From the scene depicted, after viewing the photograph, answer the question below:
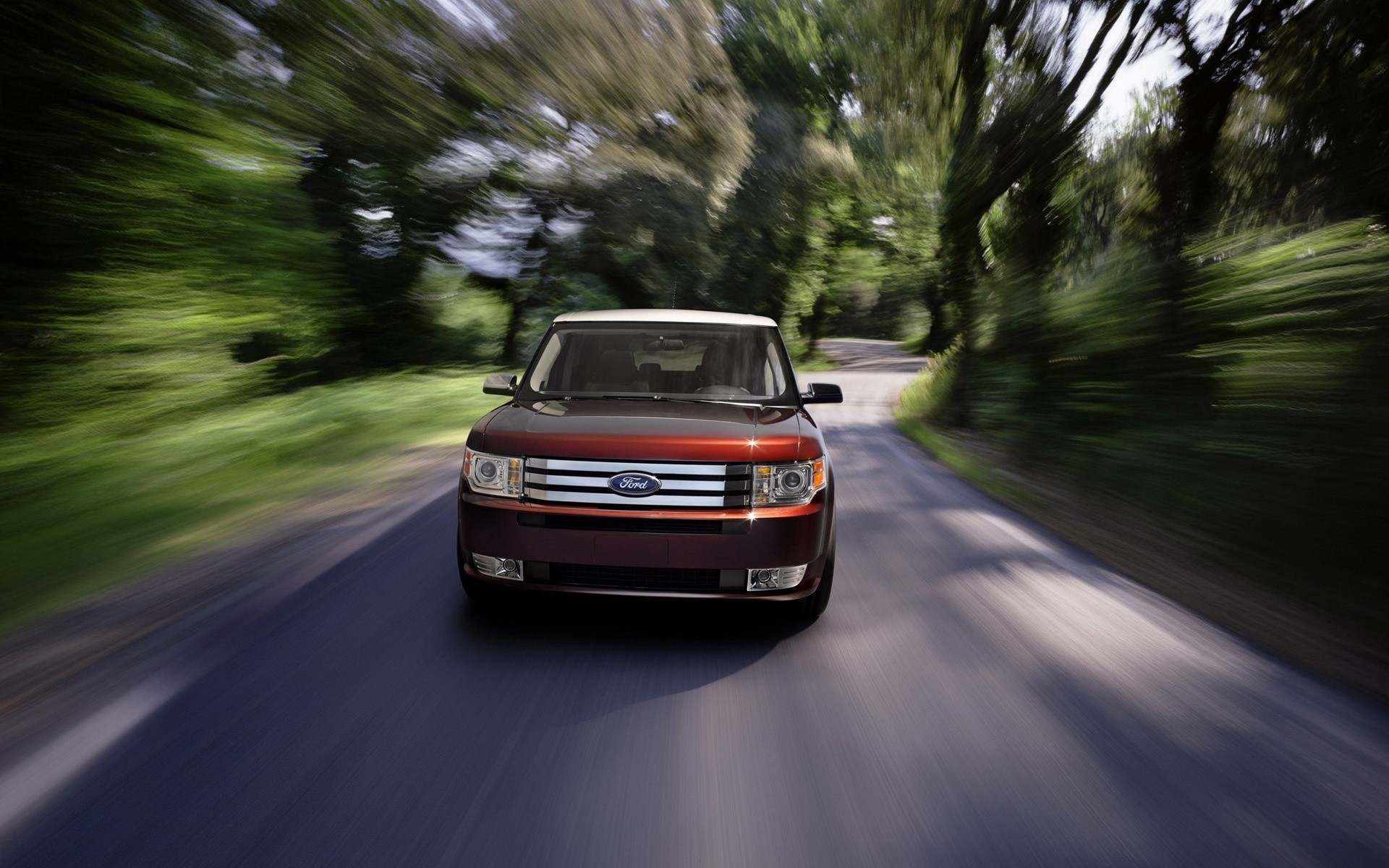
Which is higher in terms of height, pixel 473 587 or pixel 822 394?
pixel 822 394

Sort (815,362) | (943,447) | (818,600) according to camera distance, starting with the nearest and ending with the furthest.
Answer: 1. (818,600)
2. (943,447)
3. (815,362)

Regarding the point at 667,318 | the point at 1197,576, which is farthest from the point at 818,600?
the point at 1197,576

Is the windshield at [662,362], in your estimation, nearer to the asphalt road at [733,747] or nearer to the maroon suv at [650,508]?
the maroon suv at [650,508]

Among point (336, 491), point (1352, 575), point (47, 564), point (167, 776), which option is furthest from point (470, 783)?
point (336, 491)

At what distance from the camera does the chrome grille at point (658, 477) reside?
4379 millimetres

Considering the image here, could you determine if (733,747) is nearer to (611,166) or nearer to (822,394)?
(822,394)

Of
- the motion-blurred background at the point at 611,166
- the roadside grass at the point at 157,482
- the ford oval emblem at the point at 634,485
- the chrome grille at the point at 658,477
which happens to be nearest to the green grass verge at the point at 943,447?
the motion-blurred background at the point at 611,166

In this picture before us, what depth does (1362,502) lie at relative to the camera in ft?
19.2

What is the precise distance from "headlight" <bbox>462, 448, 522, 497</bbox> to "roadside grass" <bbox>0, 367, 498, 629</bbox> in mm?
2495

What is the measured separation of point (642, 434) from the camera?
14.8ft

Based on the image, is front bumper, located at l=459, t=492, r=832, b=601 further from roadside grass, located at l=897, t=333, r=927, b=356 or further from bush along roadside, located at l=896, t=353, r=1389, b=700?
roadside grass, located at l=897, t=333, r=927, b=356

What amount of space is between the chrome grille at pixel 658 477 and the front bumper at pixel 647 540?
41 mm

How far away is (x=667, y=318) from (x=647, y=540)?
209 centimetres

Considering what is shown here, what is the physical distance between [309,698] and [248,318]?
9435 millimetres
